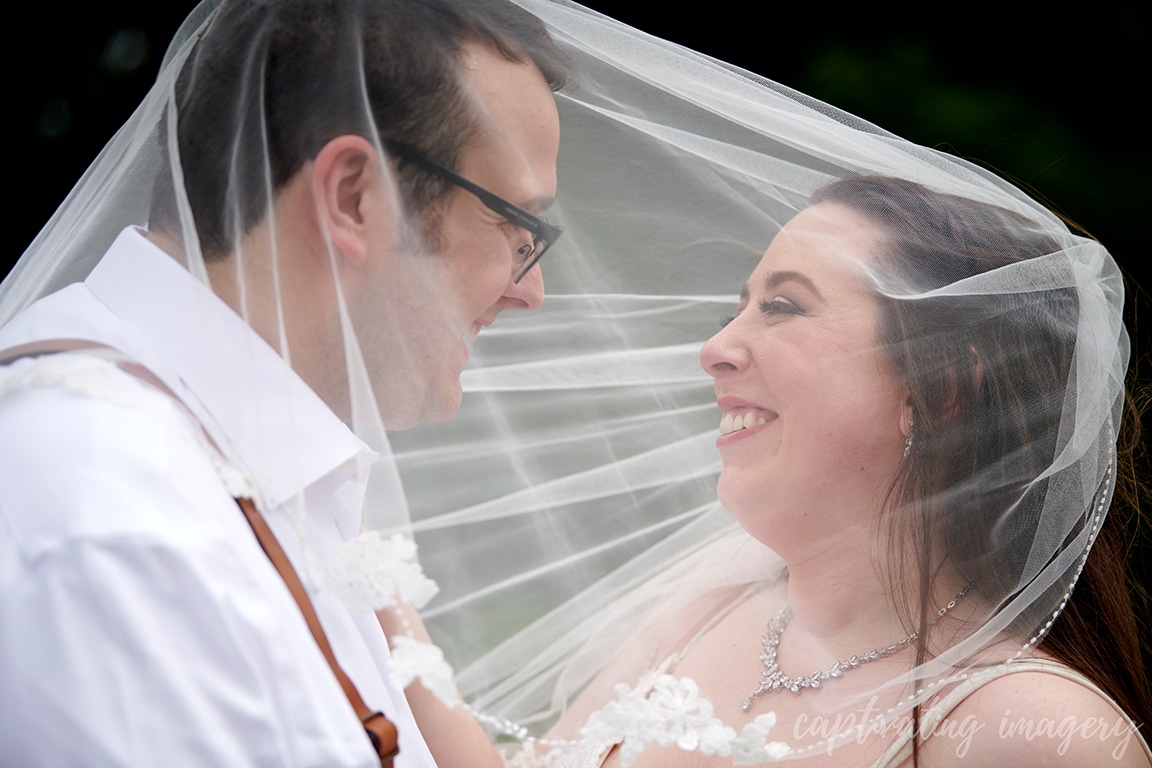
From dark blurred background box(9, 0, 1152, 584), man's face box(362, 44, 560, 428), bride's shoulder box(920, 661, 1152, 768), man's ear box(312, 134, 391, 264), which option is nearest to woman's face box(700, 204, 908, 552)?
bride's shoulder box(920, 661, 1152, 768)

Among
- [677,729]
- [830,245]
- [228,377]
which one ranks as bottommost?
[677,729]

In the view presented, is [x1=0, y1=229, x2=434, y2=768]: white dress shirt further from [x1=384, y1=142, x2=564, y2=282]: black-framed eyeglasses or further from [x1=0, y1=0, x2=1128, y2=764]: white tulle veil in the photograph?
→ [x1=384, y1=142, x2=564, y2=282]: black-framed eyeglasses

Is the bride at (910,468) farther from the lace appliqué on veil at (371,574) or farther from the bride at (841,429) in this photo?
the lace appliqué on veil at (371,574)

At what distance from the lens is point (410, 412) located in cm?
167

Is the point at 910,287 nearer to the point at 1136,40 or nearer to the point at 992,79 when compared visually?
the point at 992,79

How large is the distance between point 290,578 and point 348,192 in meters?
0.59

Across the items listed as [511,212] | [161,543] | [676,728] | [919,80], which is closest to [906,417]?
[676,728]

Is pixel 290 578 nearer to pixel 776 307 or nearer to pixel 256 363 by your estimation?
pixel 256 363

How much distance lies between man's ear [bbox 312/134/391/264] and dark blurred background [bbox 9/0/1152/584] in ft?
9.76

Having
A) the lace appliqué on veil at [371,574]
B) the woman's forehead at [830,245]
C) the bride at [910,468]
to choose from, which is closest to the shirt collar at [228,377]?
the lace appliqué on veil at [371,574]

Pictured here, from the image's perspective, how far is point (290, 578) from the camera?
1335mm

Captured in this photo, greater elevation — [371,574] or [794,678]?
[371,574]

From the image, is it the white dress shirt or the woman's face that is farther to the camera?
the woman's face

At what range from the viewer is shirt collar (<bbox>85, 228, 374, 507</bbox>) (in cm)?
142
